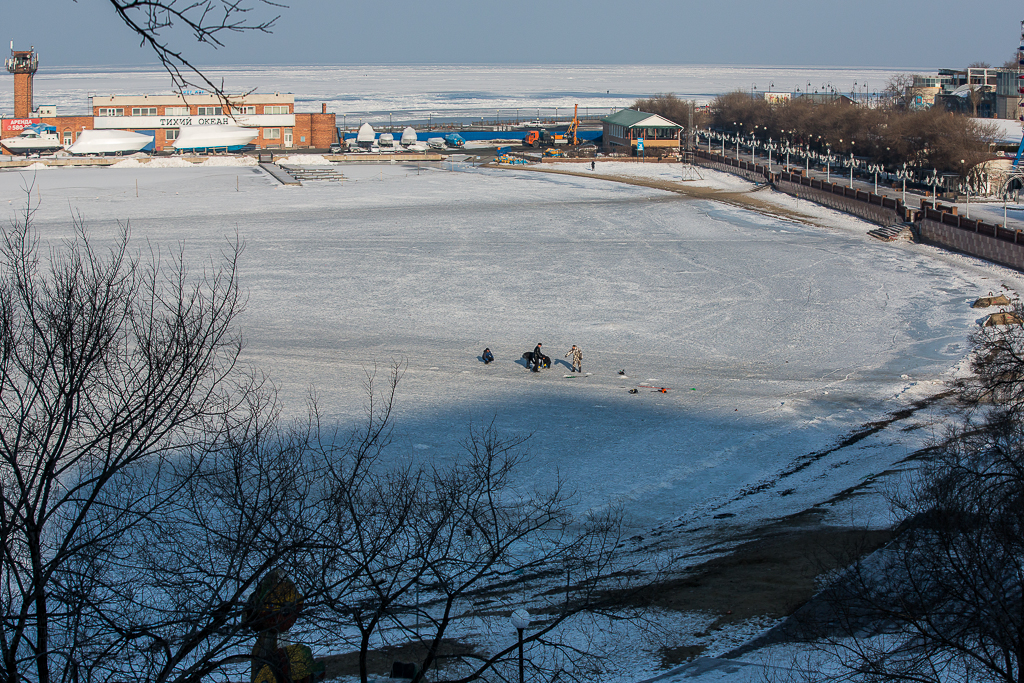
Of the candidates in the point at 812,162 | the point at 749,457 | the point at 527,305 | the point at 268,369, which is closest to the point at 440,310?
the point at 527,305

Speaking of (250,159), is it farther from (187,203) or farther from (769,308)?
(769,308)

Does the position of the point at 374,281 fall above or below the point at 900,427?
above

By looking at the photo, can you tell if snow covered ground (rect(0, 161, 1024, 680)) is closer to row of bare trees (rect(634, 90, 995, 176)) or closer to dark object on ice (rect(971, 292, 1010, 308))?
dark object on ice (rect(971, 292, 1010, 308))

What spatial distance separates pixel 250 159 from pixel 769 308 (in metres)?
48.2

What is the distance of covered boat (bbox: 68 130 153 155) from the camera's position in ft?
211

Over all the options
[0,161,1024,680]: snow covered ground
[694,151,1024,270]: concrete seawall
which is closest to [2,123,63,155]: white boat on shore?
[0,161,1024,680]: snow covered ground

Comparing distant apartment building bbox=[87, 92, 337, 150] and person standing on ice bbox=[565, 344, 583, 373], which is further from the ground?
distant apartment building bbox=[87, 92, 337, 150]

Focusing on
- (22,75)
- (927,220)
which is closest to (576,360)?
(927,220)

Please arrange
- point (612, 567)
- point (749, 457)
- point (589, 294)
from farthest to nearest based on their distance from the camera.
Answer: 1. point (589, 294)
2. point (749, 457)
3. point (612, 567)

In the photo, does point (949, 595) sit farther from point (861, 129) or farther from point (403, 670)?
point (861, 129)

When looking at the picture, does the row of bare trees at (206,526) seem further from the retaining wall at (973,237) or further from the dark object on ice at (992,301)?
the retaining wall at (973,237)

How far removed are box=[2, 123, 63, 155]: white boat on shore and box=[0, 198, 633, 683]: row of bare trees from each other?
5488 centimetres

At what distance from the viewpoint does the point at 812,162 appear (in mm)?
65125

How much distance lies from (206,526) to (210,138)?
6529 cm
